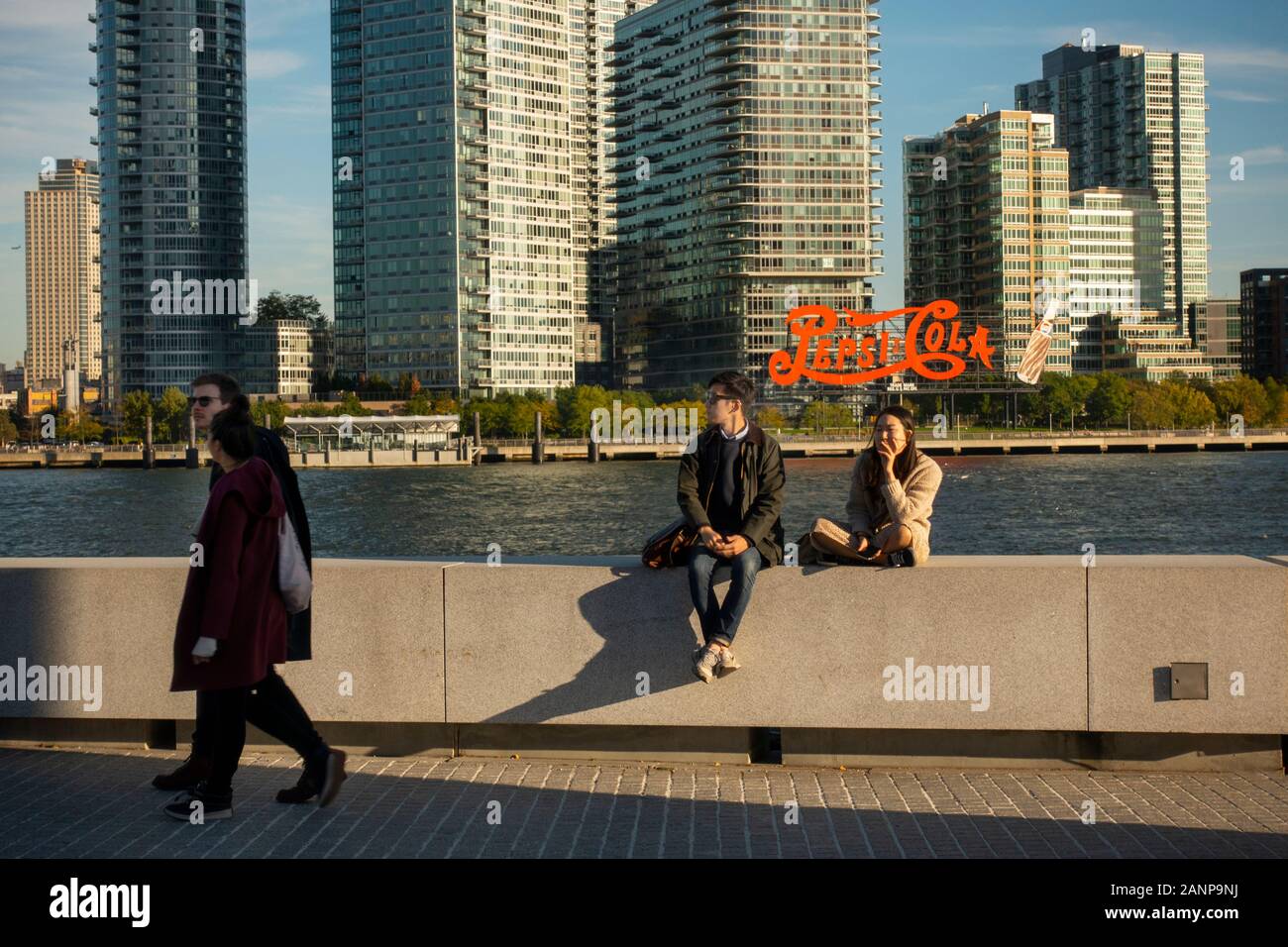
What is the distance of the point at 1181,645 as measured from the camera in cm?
995

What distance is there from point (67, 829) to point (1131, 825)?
5998 millimetres

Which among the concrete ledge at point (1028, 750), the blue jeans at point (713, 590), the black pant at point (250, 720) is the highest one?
the blue jeans at point (713, 590)

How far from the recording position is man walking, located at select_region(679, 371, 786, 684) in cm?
984

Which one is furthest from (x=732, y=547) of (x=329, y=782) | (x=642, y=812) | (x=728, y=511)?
(x=329, y=782)

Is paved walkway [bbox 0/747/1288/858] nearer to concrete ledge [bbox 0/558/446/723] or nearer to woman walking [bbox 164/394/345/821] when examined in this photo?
woman walking [bbox 164/394/345/821]

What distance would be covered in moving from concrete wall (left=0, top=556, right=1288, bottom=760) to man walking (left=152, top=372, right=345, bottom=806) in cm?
109

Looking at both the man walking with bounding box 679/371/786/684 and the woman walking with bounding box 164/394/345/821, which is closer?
the woman walking with bounding box 164/394/345/821

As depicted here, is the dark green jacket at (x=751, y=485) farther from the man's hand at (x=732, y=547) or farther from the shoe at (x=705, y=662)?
the shoe at (x=705, y=662)

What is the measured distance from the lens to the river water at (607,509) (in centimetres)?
6712

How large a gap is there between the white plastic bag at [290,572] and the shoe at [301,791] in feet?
3.32


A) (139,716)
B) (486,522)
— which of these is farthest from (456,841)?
(486,522)

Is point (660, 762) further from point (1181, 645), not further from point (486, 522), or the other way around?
point (486, 522)

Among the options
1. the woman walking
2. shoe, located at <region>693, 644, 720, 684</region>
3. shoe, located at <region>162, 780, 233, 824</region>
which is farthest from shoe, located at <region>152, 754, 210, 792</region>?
shoe, located at <region>693, 644, 720, 684</region>

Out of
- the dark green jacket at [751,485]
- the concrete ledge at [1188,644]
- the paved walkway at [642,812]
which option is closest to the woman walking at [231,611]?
the paved walkway at [642,812]
